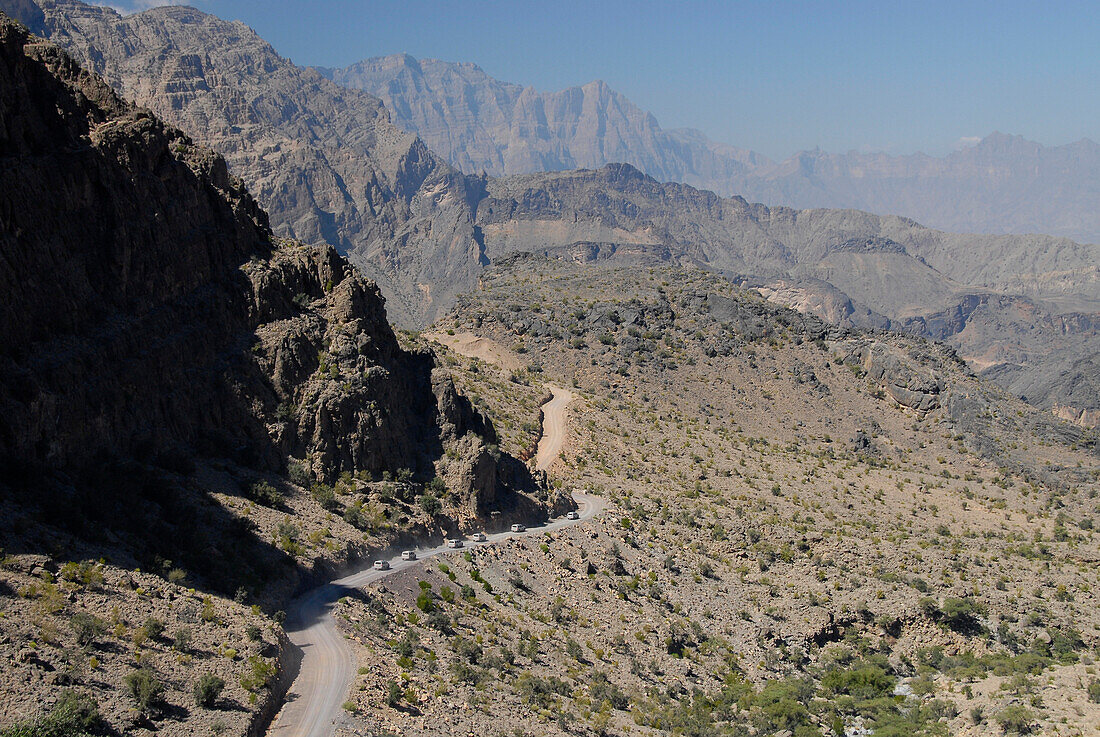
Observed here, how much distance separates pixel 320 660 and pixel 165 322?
17.8 m

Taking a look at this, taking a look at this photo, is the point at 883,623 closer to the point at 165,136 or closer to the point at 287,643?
the point at 287,643

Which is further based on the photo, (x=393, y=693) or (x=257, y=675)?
(x=393, y=693)

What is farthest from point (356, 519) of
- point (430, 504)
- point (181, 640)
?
point (181, 640)

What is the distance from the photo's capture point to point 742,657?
44.2 meters

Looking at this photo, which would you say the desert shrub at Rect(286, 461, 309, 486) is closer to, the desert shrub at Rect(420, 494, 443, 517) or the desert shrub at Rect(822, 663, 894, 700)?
the desert shrub at Rect(420, 494, 443, 517)

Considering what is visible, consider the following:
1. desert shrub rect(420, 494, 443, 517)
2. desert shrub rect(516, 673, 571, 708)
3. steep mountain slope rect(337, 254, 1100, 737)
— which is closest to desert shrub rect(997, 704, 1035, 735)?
steep mountain slope rect(337, 254, 1100, 737)

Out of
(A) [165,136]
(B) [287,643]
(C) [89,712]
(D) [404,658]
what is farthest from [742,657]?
(A) [165,136]

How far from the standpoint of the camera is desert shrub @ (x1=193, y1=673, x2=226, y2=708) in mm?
23922

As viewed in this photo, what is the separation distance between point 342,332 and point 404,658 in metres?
19.4

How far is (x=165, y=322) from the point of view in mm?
37625

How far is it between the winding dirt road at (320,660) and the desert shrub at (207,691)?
214 cm

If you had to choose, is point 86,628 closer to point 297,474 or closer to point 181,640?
point 181,640

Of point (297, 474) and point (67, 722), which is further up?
point (297, 474)

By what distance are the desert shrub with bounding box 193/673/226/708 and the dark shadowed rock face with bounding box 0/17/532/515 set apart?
10709 mm
